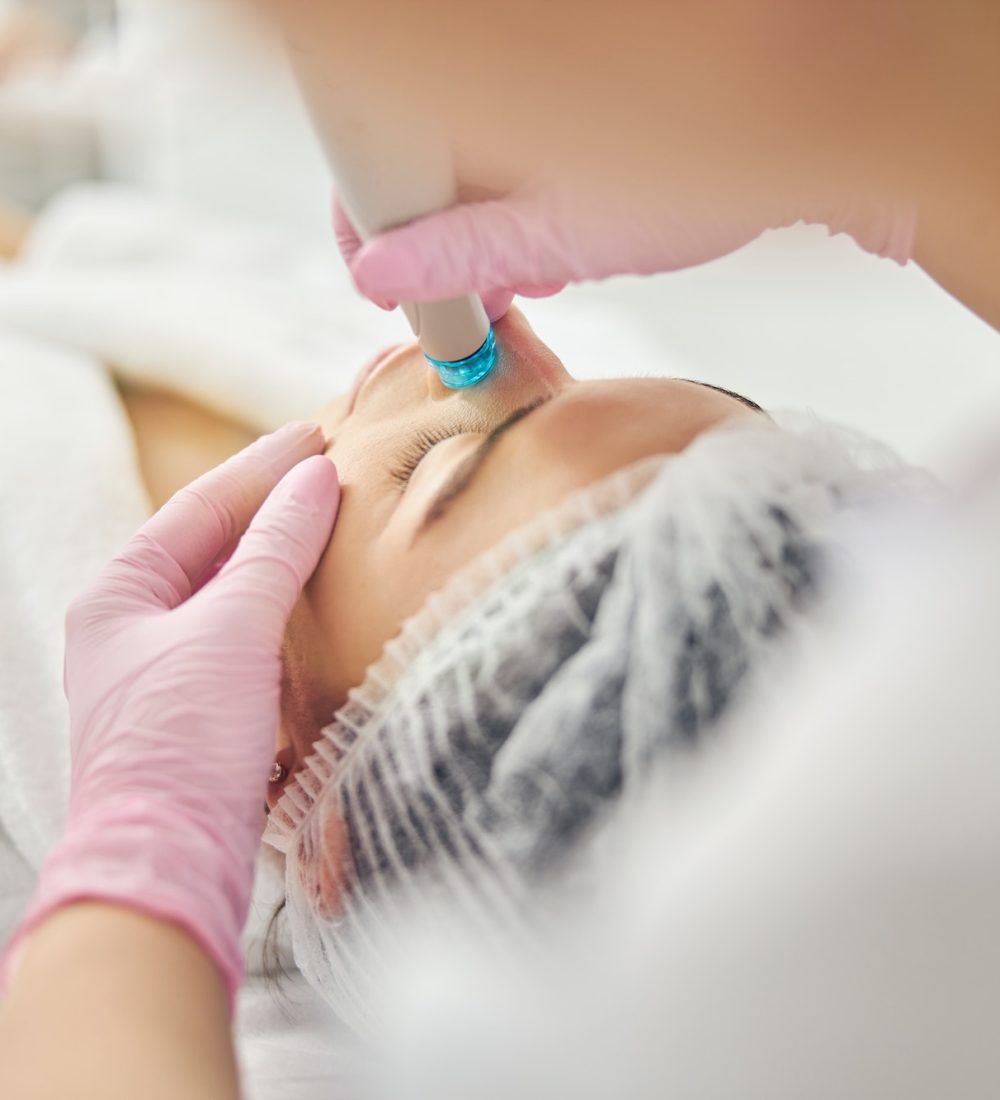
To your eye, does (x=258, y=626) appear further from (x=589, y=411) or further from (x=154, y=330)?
(x=154, y=330)

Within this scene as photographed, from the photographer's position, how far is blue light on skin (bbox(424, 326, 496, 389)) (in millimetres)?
833

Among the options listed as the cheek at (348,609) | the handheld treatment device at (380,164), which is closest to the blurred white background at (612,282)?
the handheld treatment device at (380,164)

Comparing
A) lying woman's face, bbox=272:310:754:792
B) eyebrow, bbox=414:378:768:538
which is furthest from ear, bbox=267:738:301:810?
eyebrow, bbox=414:378:768:538

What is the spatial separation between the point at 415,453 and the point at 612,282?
1209 mm

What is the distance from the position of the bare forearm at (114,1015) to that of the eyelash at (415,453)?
0.39 metres

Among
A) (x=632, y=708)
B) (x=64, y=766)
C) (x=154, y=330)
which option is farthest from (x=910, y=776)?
(x=154, y=330)

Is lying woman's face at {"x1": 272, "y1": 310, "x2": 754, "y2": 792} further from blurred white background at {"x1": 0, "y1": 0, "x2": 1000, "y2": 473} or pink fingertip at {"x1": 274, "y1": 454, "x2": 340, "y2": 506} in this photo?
blurred white background at {"x1": 0, "y1": 0, "x2": 1000, "y2": 473}

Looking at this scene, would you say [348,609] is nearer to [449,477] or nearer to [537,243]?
[449,477]

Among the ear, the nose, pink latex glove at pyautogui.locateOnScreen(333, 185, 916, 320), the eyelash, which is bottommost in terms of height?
the ear

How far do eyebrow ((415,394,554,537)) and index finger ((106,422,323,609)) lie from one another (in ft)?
0.73

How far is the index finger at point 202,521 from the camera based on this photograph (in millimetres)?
849

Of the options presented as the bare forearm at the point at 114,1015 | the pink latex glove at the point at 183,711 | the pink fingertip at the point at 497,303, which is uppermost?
the pink fingertip at the point at 497,303

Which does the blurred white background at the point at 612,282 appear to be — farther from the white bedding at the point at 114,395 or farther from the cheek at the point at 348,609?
the cheek at the point at 348,609

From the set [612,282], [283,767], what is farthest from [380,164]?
[612,282]
